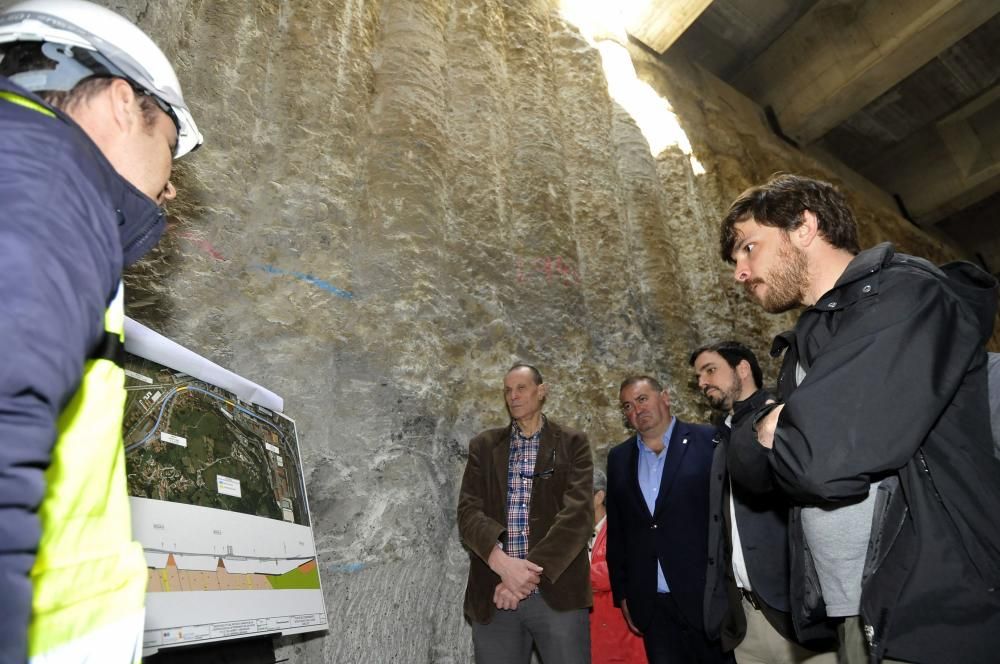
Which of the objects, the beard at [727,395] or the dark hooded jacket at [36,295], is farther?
the beard at [727,395]

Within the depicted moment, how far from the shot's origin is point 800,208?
6.35 ft

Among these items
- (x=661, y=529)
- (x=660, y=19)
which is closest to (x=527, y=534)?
(x=661, y=529)

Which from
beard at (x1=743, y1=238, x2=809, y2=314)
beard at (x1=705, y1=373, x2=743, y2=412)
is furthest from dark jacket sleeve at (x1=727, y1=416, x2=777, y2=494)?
beard at (x1=705, y1=373, x2=743, y2=412)

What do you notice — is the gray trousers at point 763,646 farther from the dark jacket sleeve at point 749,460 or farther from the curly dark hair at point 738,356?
the curly dark hair at point 738,356

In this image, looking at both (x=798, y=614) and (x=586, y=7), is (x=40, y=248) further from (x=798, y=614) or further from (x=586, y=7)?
(x=586, y=7)

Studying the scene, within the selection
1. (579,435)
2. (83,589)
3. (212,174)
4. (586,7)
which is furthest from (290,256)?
(586,7)

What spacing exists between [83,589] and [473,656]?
2.85m

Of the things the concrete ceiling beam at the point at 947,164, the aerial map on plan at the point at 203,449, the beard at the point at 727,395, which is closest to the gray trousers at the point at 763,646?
the beard at the point at 727,395

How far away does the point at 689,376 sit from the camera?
16.8 ft

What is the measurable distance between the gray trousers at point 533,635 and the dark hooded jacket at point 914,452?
1.84 meters

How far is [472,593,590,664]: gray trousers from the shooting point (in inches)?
Answer: 116

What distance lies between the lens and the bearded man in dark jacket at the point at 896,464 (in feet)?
4.13

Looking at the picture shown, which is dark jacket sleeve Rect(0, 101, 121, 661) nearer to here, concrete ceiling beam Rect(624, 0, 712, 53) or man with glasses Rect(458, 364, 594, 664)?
man with glasses Rect(458, 364, 594, 664)

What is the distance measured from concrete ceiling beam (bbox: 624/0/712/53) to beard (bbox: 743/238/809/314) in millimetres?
5787
